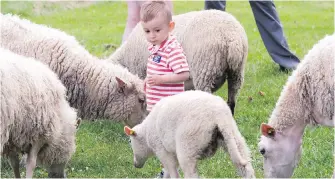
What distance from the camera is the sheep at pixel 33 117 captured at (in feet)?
14.2

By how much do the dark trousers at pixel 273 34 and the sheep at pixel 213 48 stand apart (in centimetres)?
225

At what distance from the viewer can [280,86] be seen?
8141 mm

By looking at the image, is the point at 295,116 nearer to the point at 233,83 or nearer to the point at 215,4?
the point at 233,83

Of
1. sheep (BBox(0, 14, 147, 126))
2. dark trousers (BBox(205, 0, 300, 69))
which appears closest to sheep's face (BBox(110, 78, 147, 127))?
sheep (BBox(0, 14, 147, 126))

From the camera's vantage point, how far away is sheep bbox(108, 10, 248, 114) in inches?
247

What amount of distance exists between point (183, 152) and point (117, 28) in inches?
379

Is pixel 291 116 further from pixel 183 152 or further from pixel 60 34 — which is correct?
pixel 60 34

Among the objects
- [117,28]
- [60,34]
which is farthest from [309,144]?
[117,28]

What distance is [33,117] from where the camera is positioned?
4.52 meters

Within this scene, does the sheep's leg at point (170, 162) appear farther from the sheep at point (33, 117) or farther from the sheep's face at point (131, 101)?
the sheep's face at point (131, 101)

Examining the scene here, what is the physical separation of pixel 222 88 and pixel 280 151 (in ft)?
11.7

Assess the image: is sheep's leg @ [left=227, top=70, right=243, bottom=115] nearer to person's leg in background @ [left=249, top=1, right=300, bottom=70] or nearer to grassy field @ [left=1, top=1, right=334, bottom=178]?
grassy field @ [left=1, top=1, right=334, bottom=178]

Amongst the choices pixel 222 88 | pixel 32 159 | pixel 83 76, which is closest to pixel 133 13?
pixel 222 88

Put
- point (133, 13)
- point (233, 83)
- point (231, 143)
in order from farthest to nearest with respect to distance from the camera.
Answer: point (133, 13)
point (233, 83)
point (231, 143)
